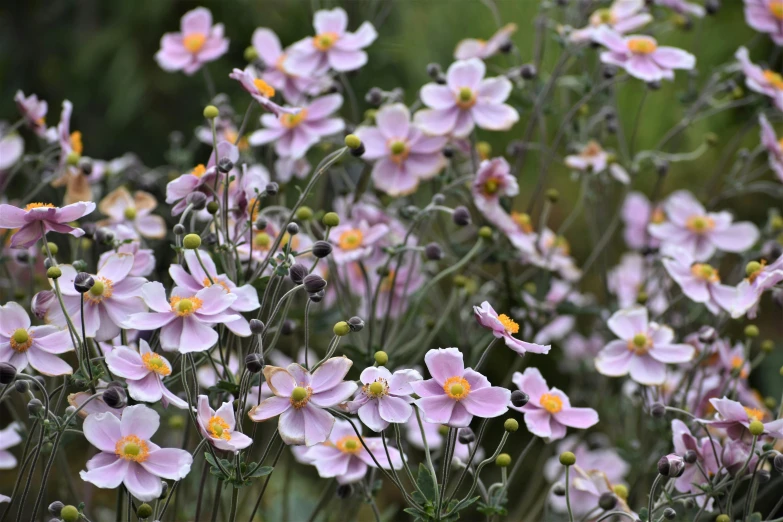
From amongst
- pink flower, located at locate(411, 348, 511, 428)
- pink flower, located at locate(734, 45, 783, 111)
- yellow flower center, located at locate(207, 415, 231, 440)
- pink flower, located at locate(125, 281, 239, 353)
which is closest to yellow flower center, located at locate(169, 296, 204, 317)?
pink flower, located at locate(125, 281, 239, 353)

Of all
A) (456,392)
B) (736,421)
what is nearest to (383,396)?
(456,392)

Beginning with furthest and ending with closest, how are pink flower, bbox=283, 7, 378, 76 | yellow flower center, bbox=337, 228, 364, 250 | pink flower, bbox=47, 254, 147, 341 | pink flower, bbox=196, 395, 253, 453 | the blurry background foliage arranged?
the blurry background foliage → pink flower, bbox=283, 7, 378, 76 → yellow flower center, bbox=337, 228, 364, 250 → pink flower, bbox=47, 254, 147, 341 → pink flower, bbox=196, 395, 253, 453

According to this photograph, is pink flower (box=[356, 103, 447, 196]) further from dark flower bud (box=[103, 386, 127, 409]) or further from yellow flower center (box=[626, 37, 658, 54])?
dark flower bud (box=[103, 386, 127, 409])

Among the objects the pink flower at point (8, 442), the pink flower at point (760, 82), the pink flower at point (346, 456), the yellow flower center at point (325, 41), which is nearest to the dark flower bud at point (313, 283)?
the pink flower at point (346, 456)

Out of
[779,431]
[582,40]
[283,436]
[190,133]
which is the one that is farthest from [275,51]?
[190,133]

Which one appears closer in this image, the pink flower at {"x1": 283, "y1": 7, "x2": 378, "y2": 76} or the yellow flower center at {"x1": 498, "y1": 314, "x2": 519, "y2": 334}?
the yellow flower center at {"x1": 498, "y1": 314, "x2": 519, "y2": 334}

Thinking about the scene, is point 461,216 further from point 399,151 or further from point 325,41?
point 325,41
